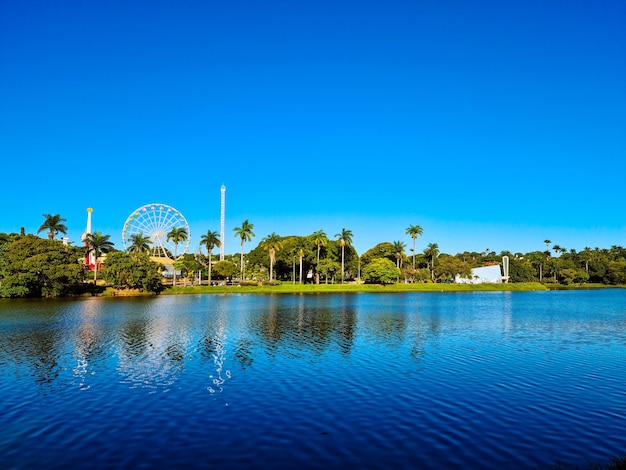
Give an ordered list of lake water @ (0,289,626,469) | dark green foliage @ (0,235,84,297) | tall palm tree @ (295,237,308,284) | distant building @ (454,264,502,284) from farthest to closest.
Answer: distant building @ (454,264,502,284), tall palm tree @ (295,237,308,284), dark green foliage @ (0,235,84,297), lake water @ (0,289,626,469)

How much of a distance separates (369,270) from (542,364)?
4583 inches

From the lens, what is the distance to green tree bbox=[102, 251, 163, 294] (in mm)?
102500

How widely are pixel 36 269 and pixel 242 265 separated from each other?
224ft

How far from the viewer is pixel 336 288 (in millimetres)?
128875

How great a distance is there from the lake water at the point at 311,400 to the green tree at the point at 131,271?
6559cm

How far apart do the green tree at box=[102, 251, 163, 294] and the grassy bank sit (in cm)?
586

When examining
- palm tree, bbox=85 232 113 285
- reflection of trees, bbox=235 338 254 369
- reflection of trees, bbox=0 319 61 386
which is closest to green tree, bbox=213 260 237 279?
palm tree, bbox=85 232 113 285

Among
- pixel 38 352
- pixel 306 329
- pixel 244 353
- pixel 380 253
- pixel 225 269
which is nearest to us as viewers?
pixel 244 353

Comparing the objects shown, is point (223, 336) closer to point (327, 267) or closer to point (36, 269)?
point (36, 269)

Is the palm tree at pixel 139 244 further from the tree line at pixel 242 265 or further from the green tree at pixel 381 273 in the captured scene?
the green tree at pixel 381 273

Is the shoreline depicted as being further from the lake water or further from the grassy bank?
the lake water

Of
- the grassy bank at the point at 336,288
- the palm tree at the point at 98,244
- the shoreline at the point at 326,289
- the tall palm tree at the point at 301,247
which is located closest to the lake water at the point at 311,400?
the shoreline at the point at 326,289

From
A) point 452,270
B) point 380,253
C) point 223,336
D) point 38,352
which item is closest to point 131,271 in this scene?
point 223,336

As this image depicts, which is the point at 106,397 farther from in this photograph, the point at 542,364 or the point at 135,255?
the point at 135,255
